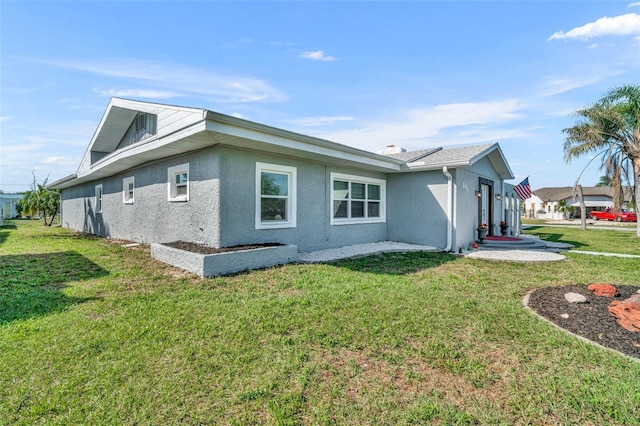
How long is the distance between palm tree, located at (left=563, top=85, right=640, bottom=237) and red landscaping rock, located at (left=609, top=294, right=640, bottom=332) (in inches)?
675

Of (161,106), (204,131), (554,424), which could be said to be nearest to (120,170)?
(161,106)

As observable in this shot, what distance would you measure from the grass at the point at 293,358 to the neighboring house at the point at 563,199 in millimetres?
48409

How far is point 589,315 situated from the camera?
4086 millimetres

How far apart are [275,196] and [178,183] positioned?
10.2 ft

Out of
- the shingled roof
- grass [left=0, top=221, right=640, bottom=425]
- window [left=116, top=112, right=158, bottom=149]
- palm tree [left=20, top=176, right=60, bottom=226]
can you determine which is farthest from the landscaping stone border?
palm tree [left=20, top=176, right=60, bottom=226]

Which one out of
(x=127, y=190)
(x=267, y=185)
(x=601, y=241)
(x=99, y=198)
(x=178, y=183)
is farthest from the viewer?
(x=99, y=198)

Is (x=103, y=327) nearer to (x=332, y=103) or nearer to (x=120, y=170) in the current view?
(x=120, y=170)

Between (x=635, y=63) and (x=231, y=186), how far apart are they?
18.2 metres

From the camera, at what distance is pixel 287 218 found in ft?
28.0

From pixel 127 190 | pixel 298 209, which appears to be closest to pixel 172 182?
pixel 298 209

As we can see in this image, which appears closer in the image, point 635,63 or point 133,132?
point 133,132

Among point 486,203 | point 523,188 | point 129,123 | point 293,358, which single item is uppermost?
point 129,123

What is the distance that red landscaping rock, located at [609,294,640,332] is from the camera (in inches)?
144

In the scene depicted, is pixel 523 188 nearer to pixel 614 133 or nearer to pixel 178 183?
pixel 614 133
